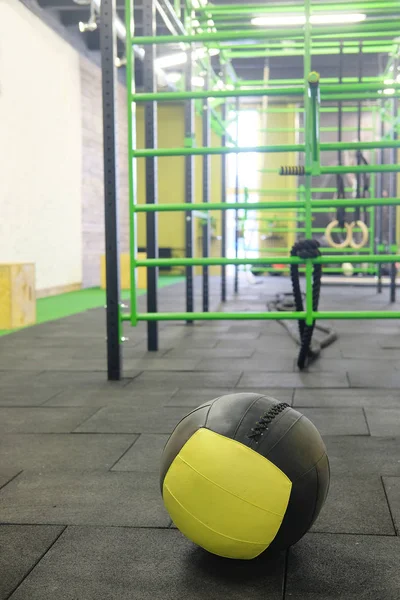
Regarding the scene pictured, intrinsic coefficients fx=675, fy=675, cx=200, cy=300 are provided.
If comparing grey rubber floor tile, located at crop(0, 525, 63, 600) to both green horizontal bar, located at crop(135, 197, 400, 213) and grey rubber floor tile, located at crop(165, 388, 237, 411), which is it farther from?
green horizontal bar, located at crop(135, 197, 400, 213)

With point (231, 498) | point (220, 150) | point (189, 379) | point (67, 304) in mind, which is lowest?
point (67, 304)

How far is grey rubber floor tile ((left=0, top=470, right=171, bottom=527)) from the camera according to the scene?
1363 millimetres

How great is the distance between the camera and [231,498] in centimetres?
108

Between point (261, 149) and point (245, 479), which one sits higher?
point (261, 149)

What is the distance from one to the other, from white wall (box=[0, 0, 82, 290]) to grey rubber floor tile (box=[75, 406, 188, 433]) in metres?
4.24

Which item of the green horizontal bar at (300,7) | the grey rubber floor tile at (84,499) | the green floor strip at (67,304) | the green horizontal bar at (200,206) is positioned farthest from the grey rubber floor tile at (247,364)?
the green floor strip at (67,304)

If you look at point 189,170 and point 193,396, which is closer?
point 193,396

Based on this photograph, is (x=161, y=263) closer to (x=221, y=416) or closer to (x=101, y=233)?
(x=221, y=416)

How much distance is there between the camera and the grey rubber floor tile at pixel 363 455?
1.64 meters

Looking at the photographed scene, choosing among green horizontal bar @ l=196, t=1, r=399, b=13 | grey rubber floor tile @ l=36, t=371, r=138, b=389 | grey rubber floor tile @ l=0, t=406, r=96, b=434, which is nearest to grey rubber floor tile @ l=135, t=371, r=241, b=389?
grey rubber floor tile @ l=36, t=371, r=138, b=389

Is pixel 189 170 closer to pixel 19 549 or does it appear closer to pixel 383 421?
pixel 383 421

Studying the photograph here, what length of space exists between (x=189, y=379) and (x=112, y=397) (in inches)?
16.3

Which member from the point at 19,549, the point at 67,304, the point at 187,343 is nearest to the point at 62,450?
the point at 19,549

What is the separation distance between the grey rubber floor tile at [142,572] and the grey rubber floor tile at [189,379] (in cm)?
140
